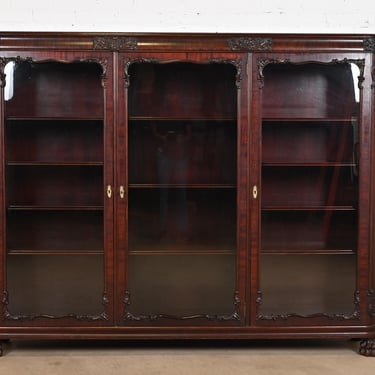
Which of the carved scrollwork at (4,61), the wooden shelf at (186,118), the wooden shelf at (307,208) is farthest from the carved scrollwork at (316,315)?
the carved scrollwork at (4,61)

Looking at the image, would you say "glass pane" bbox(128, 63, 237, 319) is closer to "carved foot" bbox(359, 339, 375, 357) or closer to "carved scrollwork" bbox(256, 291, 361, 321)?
"carved scrollwork" bbox(256, 291, 361, 321)

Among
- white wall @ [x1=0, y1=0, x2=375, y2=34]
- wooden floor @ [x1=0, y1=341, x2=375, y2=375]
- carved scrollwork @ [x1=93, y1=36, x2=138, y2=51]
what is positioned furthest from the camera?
white wall @ [x1=0, y1=0, x2=375, y2=34]

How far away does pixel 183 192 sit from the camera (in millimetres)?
2639

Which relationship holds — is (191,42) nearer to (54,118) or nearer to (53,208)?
(54,118)

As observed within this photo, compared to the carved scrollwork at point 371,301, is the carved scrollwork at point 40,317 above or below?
below

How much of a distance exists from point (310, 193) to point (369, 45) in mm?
715

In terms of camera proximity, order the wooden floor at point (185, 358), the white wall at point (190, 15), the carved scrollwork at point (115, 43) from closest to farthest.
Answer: the wooden floor at point (185, 358)
the carved scrollwork at point (115, 43)
the white wall at point (190, 15)

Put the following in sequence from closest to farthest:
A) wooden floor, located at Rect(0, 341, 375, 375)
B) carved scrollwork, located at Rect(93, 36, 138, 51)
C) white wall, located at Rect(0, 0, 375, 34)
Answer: wooden floor, located at Rect(0, 341, 375, 375)
carved scrollwork, located at Rect(93, 36, 138, 51)
white wall, located at Rect(0, 0, 375, 34)

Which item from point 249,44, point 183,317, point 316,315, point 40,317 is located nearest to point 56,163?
point 40,317

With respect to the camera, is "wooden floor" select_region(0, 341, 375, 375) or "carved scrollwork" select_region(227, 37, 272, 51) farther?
"carved scrollwork" select_region(227, 37, 272, 51)

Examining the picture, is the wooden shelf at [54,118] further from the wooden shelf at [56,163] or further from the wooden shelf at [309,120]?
the wooden shelf at [309,120]

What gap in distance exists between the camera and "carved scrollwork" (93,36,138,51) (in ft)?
8.27

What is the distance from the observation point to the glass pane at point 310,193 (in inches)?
102

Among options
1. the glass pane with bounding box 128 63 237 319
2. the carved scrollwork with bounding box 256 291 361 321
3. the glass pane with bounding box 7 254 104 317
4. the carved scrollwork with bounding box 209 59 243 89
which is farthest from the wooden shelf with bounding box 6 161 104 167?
the carved scrollwork with bounding box 256 291 361 321
